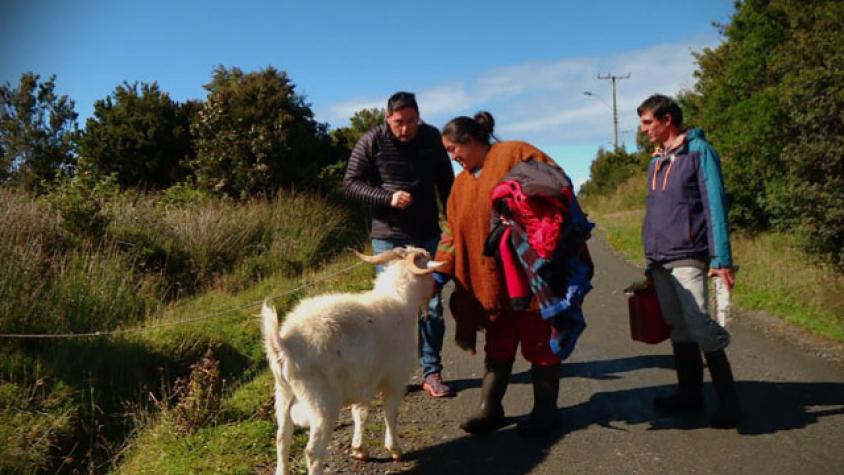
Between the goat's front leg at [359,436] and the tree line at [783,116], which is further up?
the tree line at [783,116]

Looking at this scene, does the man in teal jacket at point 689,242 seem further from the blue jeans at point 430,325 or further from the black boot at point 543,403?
the blue jeans at point 430,325

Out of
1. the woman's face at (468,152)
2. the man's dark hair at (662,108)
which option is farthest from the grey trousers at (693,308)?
the woman's face at (468,152)

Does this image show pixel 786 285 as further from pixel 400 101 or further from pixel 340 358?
pixel 340 358

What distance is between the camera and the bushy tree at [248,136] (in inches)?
566

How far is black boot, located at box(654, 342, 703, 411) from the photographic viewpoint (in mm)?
5020

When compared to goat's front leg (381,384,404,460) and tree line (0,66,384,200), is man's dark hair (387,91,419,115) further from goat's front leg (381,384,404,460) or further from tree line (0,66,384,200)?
tree line (0,66,384,200)

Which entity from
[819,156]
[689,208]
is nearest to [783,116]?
[819,156]

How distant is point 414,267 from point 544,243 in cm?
106

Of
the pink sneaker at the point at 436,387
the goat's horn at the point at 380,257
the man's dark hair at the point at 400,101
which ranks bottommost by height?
the pink sneaker at the point at 436,387

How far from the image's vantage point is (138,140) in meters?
16.9

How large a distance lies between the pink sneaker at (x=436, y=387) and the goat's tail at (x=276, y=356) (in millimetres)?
1962

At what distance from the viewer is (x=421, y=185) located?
5664 millimetres

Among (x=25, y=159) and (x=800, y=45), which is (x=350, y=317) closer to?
(x=800, y=45)

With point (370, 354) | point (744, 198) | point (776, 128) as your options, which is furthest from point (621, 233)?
point (370, 354)
